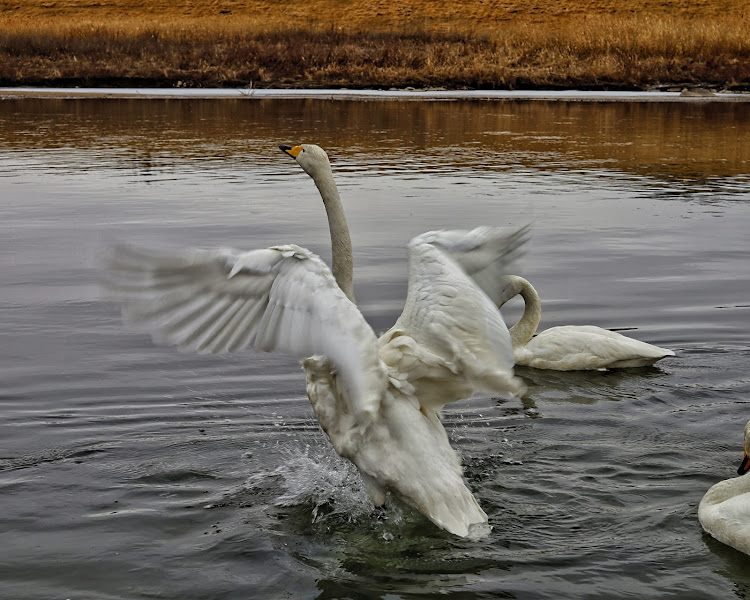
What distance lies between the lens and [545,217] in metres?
14.3

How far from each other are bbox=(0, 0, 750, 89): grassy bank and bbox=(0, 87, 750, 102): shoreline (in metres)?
1.23

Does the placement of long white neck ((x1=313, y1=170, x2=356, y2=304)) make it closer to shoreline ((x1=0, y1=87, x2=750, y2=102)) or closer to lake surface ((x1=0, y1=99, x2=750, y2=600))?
lake surface ((x1=0, y1=99, x2=750, y2=600))

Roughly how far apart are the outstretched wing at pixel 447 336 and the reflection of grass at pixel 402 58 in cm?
2978

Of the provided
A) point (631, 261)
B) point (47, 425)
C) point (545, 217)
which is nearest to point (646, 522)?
point (47, 425)

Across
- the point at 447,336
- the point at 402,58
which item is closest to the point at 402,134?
the point at 402,58

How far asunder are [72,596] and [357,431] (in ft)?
4.97

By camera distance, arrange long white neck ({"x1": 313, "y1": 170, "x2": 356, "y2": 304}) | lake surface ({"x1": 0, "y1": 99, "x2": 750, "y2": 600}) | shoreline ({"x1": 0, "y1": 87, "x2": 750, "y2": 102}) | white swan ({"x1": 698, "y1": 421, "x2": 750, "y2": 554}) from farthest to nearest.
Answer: shoreline ({"x1": 0, "y1": 87, "x2": 750, "y2": 102})
long white neck ({"x1": 313, "y1": 170, "x2": 356, "y2": 304})
white swan ({"x1": 698, "y1": 421, "x2": 750, "y2": 554})
lake surface ({"x1": 0, "y1": 99, "x2": 750, "y2": 600})

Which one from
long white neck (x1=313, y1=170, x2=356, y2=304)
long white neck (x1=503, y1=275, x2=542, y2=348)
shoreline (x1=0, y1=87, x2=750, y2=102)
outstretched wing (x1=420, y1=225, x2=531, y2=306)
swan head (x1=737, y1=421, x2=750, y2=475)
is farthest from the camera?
shoreline (x1=0, y1=87, x2=750, y2=102)

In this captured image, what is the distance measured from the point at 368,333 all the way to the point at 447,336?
64 cm

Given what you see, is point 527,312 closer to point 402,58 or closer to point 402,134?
point 402,134

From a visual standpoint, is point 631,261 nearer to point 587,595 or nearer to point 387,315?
point 387,315

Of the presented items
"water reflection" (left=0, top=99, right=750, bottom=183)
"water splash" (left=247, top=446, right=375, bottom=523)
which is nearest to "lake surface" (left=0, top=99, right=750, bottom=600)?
"water splash" (left=247, top=446, right=375, bottom=523)

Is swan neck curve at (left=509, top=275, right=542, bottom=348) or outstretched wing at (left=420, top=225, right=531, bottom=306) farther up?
outstretched wing at (left=420, top=225, right=531, bottom=306)

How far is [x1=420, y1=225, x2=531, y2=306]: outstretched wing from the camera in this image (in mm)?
5777
